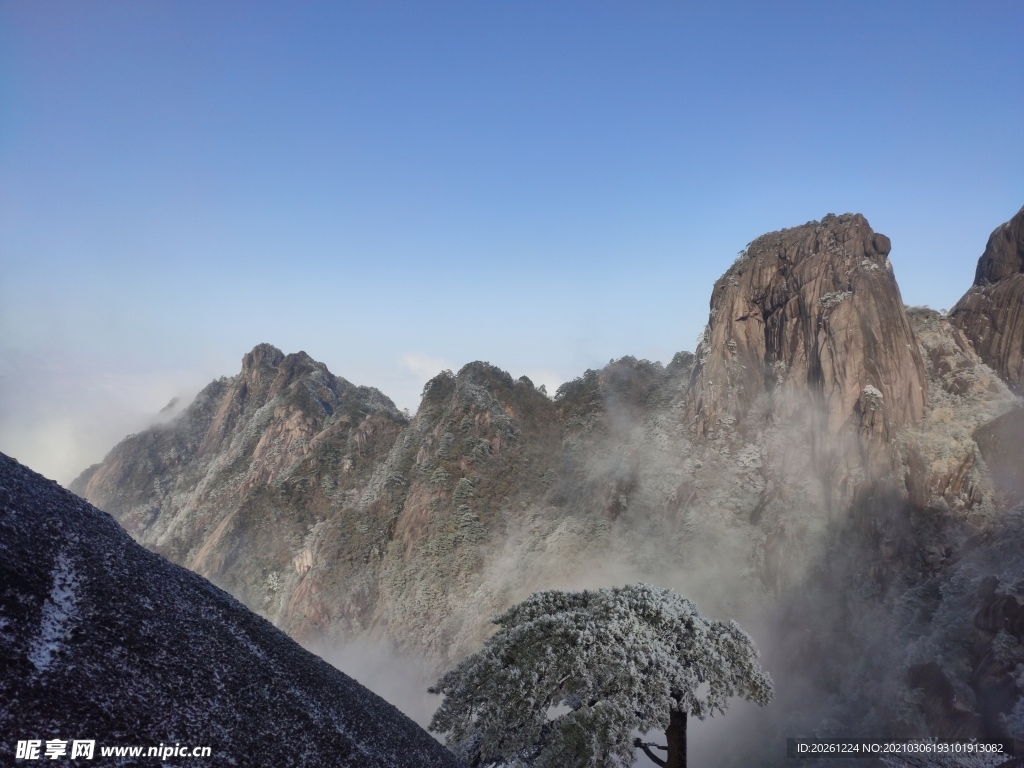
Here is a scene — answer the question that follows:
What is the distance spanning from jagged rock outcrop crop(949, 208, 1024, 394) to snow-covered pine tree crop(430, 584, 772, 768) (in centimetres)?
4491

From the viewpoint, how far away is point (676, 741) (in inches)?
782

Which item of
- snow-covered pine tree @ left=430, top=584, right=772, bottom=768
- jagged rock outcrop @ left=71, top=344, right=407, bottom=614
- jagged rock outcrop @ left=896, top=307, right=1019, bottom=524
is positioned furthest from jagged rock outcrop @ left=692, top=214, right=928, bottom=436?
jagged rock outcrop @ left=71, top=344, right=407, bottom=614

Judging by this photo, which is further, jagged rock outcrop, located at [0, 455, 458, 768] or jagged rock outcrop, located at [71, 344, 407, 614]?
jagged rock outcrop, located at [71, 344, 407, 614]

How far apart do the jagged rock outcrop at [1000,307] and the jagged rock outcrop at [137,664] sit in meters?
58.1

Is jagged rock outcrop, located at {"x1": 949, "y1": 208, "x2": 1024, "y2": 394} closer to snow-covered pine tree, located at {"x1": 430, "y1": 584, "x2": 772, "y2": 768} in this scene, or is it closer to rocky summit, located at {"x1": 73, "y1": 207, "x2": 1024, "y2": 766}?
rocky summit, located at {"x1": 73, "y1": 207, "x2": 1024, "y2": 766}

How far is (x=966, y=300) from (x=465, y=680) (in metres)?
62.2

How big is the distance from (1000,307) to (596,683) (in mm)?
55490

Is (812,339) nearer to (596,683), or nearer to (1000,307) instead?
(1000,307)

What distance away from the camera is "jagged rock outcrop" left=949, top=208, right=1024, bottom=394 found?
47.7 m

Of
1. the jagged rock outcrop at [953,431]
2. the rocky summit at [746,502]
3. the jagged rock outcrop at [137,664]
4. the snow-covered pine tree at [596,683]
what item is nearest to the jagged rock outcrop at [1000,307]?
the rocky summit at [746,502]

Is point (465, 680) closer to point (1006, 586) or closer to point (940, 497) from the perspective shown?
point (1006, 586)

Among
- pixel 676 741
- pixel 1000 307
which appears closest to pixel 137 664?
pixel 676 741

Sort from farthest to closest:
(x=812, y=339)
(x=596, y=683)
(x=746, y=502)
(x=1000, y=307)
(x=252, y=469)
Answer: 1. (x=252, y=469)
2. (x=812, y=339)
3. (x=746, y=502)
4. (x=1000, y=307)
5. (x=596, y=683)

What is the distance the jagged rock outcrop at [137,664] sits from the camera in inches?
398
